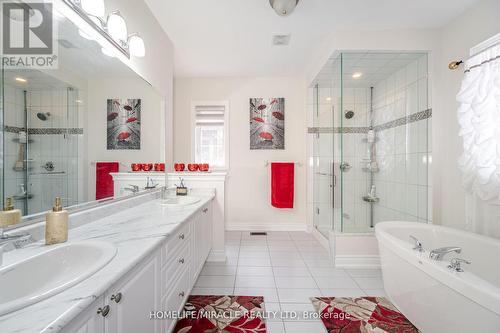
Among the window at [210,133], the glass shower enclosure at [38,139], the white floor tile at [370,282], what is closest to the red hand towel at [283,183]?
the window at [210,133]

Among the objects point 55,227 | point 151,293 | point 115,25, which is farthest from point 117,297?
point 115,25

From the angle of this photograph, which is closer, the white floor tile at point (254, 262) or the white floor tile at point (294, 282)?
the white floor tile at point (294, 282)

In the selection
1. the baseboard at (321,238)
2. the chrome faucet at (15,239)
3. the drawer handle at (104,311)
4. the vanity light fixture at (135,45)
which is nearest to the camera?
the drawer handle at (104,311)

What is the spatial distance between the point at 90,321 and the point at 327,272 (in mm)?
2068

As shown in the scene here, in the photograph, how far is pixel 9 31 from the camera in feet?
2.91

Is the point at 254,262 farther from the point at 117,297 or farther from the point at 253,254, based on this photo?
the point at 117,297

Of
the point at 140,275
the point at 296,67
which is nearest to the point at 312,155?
the point at 296,67

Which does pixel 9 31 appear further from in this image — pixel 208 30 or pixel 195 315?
pixel 195 315

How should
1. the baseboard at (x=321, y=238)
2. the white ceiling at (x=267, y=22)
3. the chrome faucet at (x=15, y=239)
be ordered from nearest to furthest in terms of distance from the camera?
the chrome faucet at (x=15, y=239) → the white ceiling at (x=267, y=22) → the baseboard at (x=321, y=238)

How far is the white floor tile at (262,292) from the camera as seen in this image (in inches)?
68.9

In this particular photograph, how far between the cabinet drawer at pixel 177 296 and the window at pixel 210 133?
208 centimetres

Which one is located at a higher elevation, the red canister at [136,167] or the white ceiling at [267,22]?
the white ceiling at [267,22]

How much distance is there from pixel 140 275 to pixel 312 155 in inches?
111

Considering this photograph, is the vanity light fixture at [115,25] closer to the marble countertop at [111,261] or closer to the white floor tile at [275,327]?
the marble countertop at [111,261]
